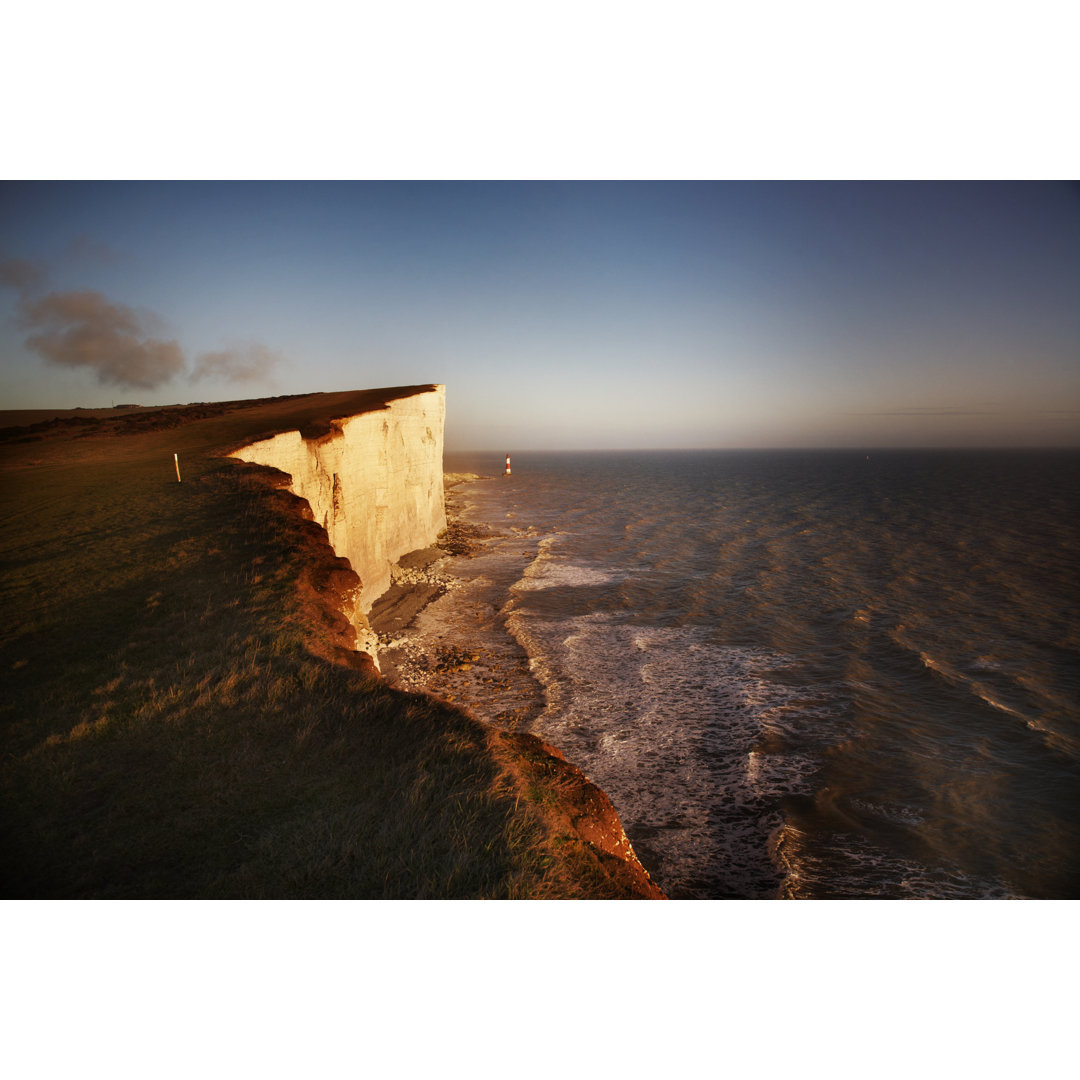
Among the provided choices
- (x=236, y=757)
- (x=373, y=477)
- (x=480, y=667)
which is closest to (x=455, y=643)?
(x=480, y=667)

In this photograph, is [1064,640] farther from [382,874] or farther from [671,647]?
[382,874]

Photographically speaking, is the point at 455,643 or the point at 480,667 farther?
the point at 455,643

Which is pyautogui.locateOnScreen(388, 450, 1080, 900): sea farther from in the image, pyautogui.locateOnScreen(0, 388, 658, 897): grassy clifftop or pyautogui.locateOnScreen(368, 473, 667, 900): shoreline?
Answer: pyautogui.locateOnScreen(0, 388, 658, 897): grassy clifftop

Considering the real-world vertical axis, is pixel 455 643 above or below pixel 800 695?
below

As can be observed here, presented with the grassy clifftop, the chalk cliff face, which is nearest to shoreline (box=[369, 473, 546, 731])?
the chalk cliff face

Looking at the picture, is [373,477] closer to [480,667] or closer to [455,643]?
[455,643]

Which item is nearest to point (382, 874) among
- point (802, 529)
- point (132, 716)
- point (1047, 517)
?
point (132, 716)
